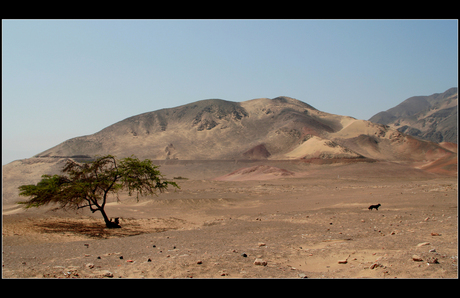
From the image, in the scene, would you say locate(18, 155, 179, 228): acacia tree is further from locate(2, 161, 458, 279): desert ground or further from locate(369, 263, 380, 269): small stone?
locate(369, 263, 380, 269): small stone

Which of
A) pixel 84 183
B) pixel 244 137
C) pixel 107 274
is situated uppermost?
pixel 244 137

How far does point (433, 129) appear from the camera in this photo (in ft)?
545

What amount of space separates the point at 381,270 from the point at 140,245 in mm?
7732

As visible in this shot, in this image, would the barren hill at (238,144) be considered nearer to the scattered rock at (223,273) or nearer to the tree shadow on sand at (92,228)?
the tree shadow on sand at (92,228)

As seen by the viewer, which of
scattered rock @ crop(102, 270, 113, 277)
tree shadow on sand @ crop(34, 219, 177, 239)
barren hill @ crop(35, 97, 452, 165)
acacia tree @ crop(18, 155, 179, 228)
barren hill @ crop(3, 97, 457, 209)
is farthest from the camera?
barren hill @ crop(35, 97, 452, 165)

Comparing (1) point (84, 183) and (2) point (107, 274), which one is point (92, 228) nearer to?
(1) point (84, 183)

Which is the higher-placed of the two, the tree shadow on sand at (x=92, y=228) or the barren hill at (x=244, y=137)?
the barren hill at (x=244, y=137)

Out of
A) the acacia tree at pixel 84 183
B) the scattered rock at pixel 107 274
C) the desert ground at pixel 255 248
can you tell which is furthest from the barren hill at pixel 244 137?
the scattered rock at pixel 107 274

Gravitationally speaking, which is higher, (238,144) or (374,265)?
(238,144)

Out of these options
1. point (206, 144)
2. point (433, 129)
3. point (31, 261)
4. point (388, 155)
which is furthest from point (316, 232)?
point (433, 129)

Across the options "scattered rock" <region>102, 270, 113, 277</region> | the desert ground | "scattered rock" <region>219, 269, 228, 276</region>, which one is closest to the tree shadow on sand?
the desert ground

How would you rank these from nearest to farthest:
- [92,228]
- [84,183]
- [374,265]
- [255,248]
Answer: [374,265]
[255,248]
[84,183]
[92,228]

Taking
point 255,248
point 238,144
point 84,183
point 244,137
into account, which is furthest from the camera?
point 244,137

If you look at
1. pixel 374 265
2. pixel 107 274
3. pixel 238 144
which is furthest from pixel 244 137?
pixel 107 274
